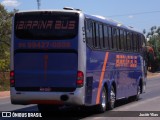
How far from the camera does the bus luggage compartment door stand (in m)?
14.0

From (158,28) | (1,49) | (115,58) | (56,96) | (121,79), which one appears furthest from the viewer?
(158,28)

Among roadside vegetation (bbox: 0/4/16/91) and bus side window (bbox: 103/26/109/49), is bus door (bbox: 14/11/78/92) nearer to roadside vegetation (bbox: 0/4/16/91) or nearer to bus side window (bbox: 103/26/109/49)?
bus side window (bbox: 103/26/109/49)

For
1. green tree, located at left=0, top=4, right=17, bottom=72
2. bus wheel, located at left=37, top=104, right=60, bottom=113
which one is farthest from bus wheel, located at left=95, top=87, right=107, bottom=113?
green tree, located at left=0, top=4, right=17, bottom=72

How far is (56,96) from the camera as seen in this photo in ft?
45.8

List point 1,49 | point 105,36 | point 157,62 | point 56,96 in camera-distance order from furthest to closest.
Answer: point 157,62
point 1,49
point 105,36
point 56,96

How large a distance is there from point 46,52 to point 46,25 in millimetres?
836

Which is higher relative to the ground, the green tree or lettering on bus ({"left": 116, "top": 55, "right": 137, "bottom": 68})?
the green tree

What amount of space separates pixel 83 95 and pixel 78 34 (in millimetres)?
1817

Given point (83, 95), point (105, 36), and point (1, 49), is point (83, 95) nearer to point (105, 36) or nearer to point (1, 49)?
point (105, 36)

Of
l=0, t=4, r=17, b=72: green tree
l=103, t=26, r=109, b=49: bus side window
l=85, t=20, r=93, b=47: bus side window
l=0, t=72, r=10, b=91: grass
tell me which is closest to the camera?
l=85, t=20, r=93, b=47: bus side window

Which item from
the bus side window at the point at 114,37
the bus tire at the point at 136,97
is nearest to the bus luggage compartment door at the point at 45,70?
the bus side window at the point at 114,37

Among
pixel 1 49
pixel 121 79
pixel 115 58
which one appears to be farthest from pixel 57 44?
pixel 1 49

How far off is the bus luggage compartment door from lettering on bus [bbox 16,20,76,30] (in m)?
0.82

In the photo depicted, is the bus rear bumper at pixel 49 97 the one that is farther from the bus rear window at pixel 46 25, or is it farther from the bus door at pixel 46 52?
the bus rear window at pixel 46 25
